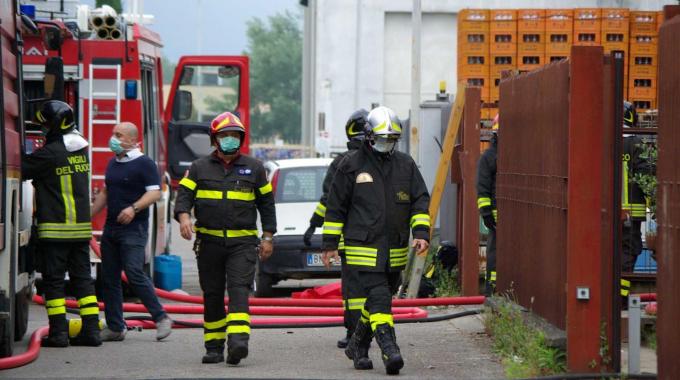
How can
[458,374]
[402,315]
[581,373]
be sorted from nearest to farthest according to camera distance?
[581,373] → [458,374] → [402,315]

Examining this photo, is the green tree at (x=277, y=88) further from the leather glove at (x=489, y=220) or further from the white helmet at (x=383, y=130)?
the white helmet at (x=383, y=130)

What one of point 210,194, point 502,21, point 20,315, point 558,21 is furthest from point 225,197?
point 558,21

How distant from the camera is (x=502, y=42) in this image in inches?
850

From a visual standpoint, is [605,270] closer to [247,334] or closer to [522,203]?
[522,203]

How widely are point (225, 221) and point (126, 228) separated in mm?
1602

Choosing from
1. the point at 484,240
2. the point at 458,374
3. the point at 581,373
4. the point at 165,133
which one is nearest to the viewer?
the point at 581,373

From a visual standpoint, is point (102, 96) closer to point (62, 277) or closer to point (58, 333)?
point (62, 277)

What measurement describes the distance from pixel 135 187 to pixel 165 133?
7.29 m

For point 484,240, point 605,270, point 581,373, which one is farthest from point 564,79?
point 484,240

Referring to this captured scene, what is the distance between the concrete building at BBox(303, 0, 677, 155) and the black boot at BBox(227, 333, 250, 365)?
1158 inches

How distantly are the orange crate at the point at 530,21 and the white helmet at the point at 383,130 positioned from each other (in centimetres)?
1269

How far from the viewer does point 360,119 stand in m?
11.2

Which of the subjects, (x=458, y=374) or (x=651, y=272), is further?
(x=651, y=272)

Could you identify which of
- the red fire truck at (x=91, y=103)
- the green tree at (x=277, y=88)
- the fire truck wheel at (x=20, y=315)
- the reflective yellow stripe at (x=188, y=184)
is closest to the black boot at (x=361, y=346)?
the reflective yellow stripe at (x=188, y=184)
